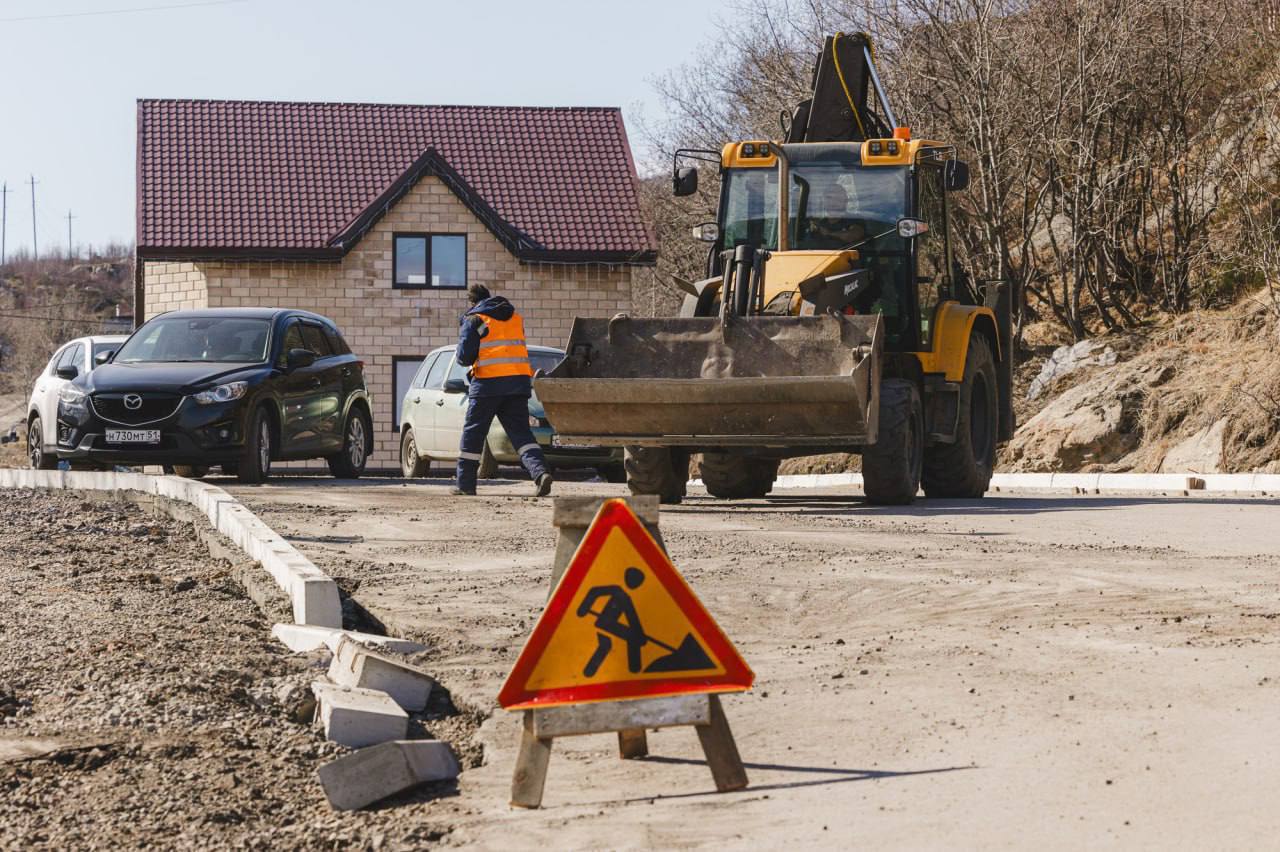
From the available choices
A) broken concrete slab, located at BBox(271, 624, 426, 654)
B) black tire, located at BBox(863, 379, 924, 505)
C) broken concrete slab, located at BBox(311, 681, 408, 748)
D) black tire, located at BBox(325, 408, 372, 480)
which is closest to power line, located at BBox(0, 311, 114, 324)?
black tire, located at BBox(325, 408, 372, 480)

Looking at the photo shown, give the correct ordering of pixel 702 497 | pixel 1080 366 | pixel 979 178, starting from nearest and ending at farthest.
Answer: pixel 702 497, pixel 1080 366, pixel 979 178

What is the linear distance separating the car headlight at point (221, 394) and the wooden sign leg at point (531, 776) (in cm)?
1317

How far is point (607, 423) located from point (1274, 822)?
9.40m

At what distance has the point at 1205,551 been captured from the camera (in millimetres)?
10461

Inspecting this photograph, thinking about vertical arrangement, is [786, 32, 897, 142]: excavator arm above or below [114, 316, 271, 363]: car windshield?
above

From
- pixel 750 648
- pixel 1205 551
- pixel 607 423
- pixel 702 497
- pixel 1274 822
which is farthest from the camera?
pixel 702 497

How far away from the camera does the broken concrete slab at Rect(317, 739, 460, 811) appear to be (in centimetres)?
525

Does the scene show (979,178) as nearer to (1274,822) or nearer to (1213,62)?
(1213,62)

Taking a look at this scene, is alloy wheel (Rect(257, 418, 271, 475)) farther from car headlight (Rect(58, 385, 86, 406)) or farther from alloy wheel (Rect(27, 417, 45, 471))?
alloy wheel (Rect(27, 417, 45, 471))

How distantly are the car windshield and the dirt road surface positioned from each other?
6.84m

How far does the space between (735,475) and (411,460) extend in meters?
6.34

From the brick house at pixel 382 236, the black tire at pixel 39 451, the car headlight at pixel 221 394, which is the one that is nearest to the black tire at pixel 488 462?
the car headlight at pixel 221 394

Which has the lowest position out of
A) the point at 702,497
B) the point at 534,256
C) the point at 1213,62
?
the point at 702,497

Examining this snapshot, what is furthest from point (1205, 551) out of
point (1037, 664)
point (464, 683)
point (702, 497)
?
point (702, 497)
